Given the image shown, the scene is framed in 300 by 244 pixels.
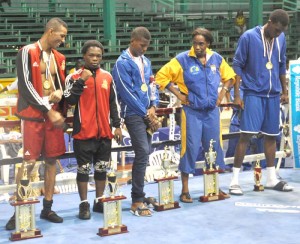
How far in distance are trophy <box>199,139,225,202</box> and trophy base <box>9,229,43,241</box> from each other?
1.62 m

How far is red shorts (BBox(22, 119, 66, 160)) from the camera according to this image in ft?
14.4

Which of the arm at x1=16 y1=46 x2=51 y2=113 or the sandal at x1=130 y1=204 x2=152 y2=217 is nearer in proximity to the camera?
the arm at x1=16 y1=46 x2=51 y2=113

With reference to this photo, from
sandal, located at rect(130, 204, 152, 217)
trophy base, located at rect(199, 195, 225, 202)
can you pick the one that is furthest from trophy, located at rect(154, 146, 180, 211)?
trophy base, located at rect(199, 195, 225, 202)

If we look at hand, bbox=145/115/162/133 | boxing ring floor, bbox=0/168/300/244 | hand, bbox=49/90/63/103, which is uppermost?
hand, bbox=49/90/63/103

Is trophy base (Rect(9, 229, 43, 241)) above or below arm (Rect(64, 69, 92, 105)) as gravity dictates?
A: below

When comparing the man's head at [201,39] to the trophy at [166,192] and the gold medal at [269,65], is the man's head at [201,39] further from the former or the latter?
the trophy at [166,192]

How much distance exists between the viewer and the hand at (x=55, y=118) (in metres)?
4.31

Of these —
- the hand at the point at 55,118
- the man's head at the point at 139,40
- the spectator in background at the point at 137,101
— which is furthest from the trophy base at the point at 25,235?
the man's head at the point at 139,40

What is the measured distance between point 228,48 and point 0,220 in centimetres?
1417

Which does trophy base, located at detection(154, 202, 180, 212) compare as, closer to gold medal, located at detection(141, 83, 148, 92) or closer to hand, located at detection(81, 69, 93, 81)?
gold medal, located at detection(141, 83, 148, 92)

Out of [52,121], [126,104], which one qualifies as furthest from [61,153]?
[126,104]

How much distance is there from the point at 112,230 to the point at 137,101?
1079 millimetres

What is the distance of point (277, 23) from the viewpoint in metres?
5.21

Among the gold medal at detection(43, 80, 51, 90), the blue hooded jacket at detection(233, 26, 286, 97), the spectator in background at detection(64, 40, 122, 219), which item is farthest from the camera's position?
the blue hooded jacket at detection(233, 26, 286, 97)
